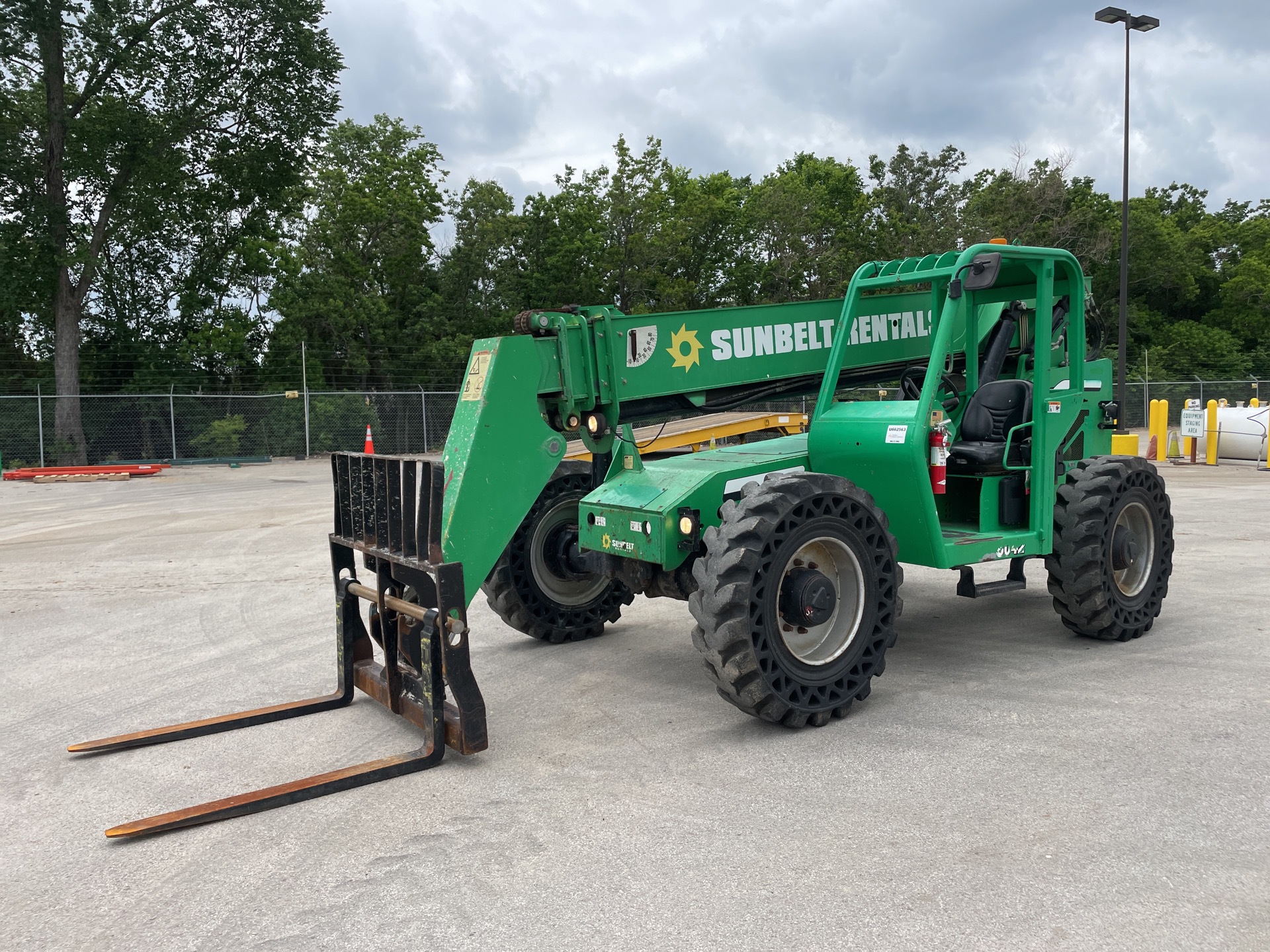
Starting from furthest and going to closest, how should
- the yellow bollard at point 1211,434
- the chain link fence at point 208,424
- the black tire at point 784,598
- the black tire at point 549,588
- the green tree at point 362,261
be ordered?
the green tree at point 362,261 → the chain link fence at point 208,424 → the yellow bollard at point 1211,434 → the black tire at point 549,588 → the black tire at point 784,598

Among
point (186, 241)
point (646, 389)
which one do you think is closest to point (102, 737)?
point (646, 389)

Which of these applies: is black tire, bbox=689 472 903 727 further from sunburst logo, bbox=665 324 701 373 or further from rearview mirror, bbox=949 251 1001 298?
rearview mirror, bbox=949 251 1001 298

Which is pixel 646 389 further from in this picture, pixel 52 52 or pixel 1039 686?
pixel 52 52

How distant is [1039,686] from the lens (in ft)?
19.0

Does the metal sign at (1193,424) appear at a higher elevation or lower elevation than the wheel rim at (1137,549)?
higher

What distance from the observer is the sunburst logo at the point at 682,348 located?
19.1ft

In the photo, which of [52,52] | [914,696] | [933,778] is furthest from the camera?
[52,52]

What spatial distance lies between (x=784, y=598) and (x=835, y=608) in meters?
0.31

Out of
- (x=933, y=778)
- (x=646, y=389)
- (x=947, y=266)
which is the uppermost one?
(x=947, y=266)

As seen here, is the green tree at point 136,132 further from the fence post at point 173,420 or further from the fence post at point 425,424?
the fence post at point 425,424

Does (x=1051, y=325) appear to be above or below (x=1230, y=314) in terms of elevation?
below

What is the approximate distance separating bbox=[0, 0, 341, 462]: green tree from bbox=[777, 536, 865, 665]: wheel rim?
81.4 feet

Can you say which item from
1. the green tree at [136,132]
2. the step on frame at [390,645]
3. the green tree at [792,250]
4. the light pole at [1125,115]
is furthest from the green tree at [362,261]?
the step on frame at [390,645]

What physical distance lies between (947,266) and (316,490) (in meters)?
15.5
